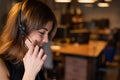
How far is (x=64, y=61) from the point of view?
4285 millimetres

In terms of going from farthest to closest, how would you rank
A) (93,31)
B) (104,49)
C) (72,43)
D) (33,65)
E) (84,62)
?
(93,31)
(72,43)
(104,49)
(84,62)
(33,65)

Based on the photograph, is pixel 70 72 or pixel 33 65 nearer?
pixel 33 65

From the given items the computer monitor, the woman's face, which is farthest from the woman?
the computer monitor

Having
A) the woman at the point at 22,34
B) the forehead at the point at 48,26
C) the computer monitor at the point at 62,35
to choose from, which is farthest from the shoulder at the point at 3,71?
the computer monitor at the point at 62,35

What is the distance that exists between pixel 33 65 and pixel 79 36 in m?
4.08

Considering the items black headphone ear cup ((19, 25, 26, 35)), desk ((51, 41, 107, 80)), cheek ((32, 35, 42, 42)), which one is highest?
black headphone ear cup ((19, 25, 26, 35))

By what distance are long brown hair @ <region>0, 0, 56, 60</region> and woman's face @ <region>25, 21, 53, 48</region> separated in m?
0.02

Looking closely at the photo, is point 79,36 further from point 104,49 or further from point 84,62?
point 84,62

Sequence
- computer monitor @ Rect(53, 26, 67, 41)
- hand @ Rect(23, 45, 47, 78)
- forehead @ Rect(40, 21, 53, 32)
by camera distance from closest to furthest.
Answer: hand @ Rect(23, 45, 47, 78) → forehead @ Rect(40, 21, 53, 32) → computer monitor @ Rect(53, 26, 67, 41)

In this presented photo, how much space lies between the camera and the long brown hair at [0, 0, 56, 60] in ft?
3.96

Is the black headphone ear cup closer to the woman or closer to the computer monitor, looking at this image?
the woman

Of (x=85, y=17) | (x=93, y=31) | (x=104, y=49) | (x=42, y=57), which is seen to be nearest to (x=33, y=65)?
(x=42, y=57)

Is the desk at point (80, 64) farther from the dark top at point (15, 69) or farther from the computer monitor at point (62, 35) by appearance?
the dark top at point (15, 69)

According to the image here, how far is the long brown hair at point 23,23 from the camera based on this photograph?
1.21 meters
